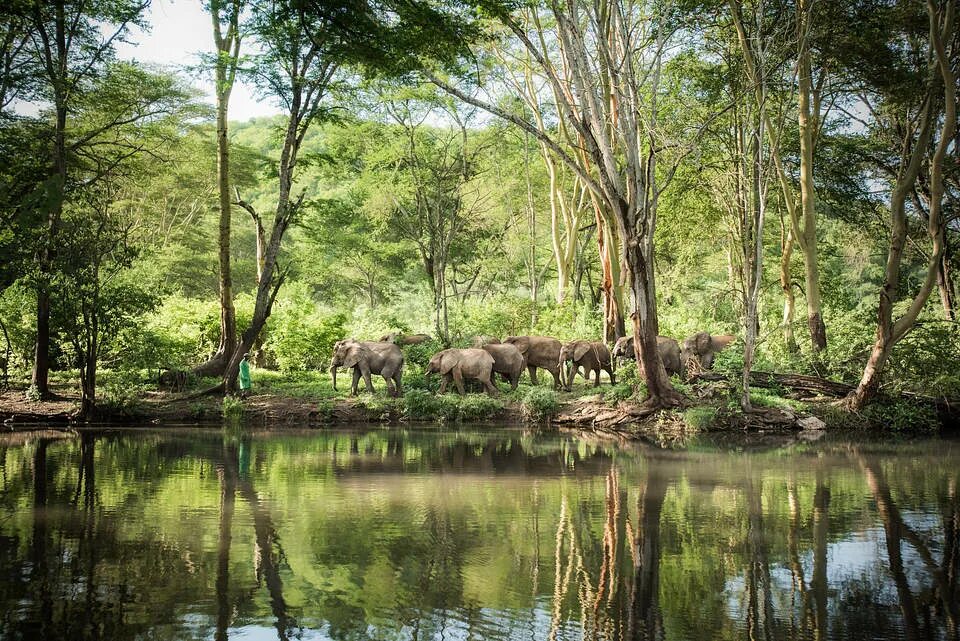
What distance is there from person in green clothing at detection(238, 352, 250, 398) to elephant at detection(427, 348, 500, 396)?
4.54 m

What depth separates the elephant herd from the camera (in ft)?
63.8

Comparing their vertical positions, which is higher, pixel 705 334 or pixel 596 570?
pixel 705 334

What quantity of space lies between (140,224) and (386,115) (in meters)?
14.6

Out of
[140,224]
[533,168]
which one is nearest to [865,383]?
[533,168]

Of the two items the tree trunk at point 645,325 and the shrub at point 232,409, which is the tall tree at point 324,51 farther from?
the tree trunk at point 645,325

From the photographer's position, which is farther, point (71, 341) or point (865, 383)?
point (71, 341)

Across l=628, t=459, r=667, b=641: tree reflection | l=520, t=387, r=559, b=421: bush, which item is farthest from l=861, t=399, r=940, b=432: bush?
l=628, t=459, r=667, b=641: tree reflection

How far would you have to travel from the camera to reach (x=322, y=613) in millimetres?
5059

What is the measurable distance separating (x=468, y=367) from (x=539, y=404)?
7.60 feet

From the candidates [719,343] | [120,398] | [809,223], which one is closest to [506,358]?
[719,343]

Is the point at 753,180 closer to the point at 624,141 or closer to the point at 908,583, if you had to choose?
the point at 624,141

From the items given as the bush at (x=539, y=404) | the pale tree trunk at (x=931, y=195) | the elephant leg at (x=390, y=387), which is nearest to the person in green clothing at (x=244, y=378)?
the elephant leg at (x=390, y=387)

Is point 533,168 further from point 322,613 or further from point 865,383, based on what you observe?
point 322,613

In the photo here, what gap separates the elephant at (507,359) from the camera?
65.6 ft
